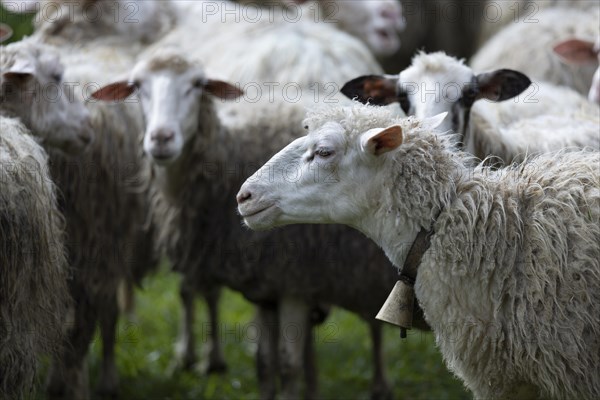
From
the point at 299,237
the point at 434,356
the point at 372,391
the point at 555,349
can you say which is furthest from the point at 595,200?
the point at 434,356

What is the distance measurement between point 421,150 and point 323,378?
313 cm

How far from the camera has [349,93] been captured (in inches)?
185

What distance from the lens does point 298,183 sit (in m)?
3.58

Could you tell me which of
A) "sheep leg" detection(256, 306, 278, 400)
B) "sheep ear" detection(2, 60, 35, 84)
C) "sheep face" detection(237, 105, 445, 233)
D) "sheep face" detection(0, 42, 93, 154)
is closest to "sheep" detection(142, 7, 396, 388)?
"sheep leg" detection(256, 306, 278, 400)

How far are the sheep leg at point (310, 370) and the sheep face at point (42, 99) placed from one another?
1687 millimetres

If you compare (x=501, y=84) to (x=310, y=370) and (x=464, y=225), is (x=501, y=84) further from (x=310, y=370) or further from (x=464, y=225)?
(x=310, y=370)

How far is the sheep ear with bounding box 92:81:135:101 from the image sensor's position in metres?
5.24

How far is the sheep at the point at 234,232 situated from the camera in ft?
16.8

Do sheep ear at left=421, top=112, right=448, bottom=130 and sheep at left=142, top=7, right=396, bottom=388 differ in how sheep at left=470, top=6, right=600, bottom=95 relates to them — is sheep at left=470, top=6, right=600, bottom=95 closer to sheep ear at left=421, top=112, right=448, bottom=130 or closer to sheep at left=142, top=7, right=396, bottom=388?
sheep at left=142, top=7, right=396, bottom=388

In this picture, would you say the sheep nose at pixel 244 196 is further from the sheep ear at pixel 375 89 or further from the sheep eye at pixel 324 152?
the sheep ear at pixel 375 89

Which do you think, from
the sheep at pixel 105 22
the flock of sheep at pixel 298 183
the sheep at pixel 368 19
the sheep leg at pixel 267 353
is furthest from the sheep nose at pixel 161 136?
the sheep at pixel 368 19

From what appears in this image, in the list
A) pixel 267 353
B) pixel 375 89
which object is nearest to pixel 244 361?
pixel 267 353

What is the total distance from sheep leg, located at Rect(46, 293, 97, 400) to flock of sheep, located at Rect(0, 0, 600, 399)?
12 millimetres

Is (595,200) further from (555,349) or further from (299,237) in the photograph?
(299,237)
